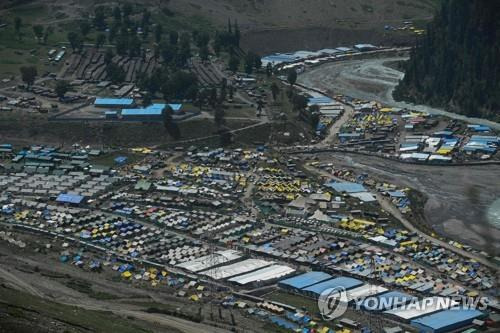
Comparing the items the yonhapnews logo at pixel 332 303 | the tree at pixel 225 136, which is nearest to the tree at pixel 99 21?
the tree at pixel 225 136

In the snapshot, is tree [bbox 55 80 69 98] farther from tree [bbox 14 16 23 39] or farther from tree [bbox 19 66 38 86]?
tree [bbox 14 16 23 39]

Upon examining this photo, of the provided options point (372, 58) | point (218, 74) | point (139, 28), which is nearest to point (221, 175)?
point (218, 74)

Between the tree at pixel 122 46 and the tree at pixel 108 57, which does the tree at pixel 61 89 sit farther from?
the tree at pixel 122 46

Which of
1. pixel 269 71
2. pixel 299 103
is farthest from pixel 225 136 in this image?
pixel 269 71

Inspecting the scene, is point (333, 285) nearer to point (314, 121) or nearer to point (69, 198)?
point (69, 198)

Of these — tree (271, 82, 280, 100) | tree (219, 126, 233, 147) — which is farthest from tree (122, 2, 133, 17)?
tree (219, 126, 233, 147)

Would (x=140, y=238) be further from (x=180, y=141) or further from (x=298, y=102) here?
(x=298, y=102)
